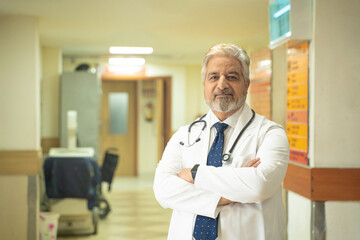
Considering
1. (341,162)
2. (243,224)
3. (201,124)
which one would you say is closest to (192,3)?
(341,162)

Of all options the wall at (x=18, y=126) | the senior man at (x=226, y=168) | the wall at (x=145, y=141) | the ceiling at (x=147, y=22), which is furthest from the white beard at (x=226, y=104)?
the wall at (x=145, y=141)

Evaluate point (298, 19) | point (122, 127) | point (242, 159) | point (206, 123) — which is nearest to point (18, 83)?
point (298, 19)

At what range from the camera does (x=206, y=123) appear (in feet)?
7.48

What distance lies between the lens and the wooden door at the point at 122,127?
1112cm

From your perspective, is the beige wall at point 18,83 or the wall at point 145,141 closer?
the beige wall at point 18,83

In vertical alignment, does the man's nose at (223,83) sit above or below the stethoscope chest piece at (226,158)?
above

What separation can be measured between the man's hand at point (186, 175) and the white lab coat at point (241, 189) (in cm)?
2

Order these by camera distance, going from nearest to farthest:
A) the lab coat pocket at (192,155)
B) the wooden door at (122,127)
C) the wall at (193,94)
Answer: the lab coat pocket at (192,155) < the wall at (193,94) < the wooden door at (122,127)

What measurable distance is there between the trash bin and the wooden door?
562 centimetres

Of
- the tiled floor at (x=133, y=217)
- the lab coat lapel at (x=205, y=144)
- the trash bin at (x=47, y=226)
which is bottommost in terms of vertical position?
the tiled floor at (x=133, y=217)

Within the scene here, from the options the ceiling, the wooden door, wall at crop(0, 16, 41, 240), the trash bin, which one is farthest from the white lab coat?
the wooden door

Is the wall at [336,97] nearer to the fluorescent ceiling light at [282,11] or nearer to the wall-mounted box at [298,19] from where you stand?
the wall-mounted box at [298,19]

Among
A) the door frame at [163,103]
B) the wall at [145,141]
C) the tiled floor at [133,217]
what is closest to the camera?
the tiled floor at [133,217]

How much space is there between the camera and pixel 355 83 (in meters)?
3.71
